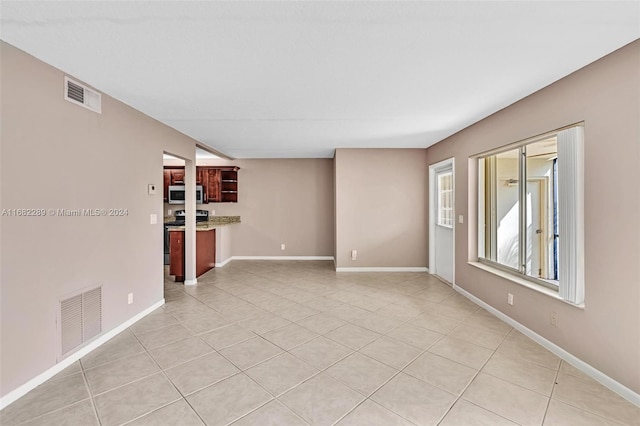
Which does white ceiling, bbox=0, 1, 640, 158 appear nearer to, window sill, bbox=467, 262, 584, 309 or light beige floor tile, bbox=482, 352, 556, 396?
window sill, bbox=467, 262, 584, 309

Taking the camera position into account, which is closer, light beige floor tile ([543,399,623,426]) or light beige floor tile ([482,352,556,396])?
light beige floor tile ([543,399,623,426])

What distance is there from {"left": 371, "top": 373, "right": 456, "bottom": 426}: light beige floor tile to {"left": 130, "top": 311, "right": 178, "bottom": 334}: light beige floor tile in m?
2.46

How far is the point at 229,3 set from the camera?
1462mm

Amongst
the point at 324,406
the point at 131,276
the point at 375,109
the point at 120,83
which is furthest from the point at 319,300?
the point at 120,83

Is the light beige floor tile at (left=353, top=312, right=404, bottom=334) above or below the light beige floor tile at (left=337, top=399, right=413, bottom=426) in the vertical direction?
above

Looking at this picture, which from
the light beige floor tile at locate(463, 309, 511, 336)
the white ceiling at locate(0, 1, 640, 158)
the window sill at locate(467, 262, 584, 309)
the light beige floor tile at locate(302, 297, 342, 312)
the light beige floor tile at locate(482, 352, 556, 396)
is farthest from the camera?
the light beige floor tile at locate(302, 297, 342, 312)

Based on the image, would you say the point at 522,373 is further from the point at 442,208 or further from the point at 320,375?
the point at 442,208

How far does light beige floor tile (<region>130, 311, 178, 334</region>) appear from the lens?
294cm

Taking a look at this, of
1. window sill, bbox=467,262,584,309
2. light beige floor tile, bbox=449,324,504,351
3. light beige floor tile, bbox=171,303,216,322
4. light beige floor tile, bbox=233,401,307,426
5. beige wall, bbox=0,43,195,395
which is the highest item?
beige wall, bbox=0,43,195,395

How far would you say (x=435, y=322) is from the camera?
122 inches

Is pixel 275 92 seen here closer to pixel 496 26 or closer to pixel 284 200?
pixel 496 26

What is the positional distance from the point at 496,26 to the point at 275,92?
181cm

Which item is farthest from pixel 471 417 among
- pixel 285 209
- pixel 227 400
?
pixel 285 209

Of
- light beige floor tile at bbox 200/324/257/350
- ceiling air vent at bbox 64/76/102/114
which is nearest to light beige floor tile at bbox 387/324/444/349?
light beige floor tile at bbox 200/324/257/350
